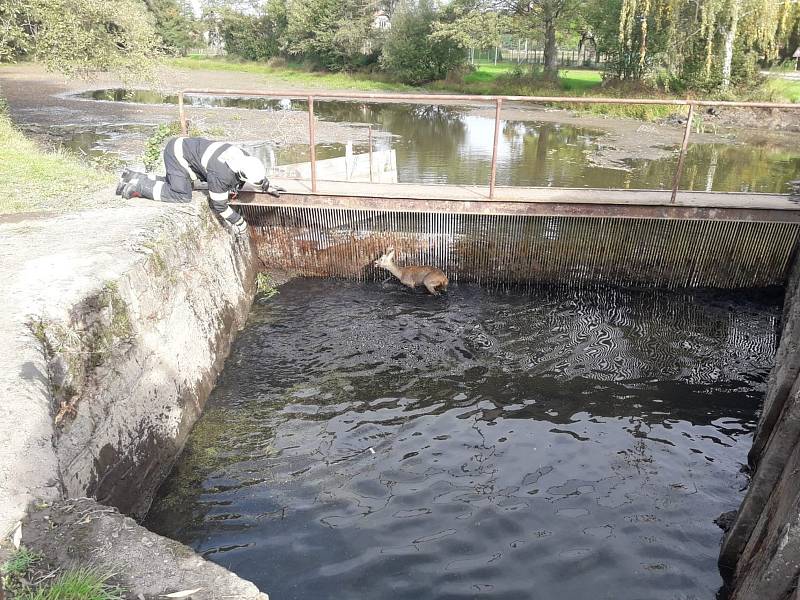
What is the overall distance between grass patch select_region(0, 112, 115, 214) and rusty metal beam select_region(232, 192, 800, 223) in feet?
8.16

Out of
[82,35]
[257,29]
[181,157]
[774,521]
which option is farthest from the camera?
[257,29]

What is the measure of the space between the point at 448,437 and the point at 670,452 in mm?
2249

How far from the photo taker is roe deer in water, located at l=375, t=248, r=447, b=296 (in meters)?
9.33

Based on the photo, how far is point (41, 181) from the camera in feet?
32.0

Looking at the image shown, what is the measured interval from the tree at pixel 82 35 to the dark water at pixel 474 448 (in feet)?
34.8

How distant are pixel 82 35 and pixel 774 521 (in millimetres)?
17164

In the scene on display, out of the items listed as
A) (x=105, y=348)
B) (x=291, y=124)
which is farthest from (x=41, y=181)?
(x=291, y=124)

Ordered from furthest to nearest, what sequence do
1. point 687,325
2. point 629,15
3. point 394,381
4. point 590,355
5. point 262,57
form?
1. point 262,57
2. point 629,15
3. point 687,325
4. point 590,355
5. point 394,381

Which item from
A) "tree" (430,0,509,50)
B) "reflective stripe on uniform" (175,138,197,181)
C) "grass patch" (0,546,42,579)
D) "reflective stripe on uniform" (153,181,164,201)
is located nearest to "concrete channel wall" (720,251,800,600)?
"grass patch" (0,546,42,579)

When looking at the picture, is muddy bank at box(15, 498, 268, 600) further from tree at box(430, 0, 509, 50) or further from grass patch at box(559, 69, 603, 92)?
tree at box(430, 0, 509, 50)

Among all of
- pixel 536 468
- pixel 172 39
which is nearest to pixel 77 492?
pixel 536 468

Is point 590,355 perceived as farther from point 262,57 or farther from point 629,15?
point 262,57

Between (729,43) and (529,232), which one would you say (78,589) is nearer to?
(529,232)

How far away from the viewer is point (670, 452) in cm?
598
